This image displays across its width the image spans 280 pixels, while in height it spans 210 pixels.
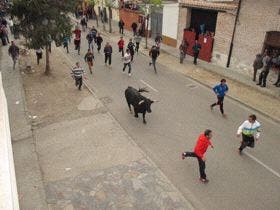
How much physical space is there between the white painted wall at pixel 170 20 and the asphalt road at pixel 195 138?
7457 mm

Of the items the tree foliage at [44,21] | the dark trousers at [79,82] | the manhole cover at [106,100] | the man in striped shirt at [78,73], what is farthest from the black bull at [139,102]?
the tree foliage at [44,21]

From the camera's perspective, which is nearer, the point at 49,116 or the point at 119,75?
the point at 49,116

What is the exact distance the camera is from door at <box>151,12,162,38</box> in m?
26.5

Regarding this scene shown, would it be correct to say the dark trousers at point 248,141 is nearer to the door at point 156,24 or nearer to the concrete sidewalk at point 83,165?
the concrete sidewalk at point 83,165

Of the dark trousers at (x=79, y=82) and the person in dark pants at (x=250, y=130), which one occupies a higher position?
the person in dark pants at (x=250, y=130)

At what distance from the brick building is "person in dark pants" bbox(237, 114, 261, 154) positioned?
886 cm

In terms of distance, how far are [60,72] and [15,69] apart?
2.78 m

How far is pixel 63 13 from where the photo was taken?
1714 cm

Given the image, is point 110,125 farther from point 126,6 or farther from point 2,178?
point 126,6

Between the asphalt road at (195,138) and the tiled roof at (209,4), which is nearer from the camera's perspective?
the asphalt road at (195,138)

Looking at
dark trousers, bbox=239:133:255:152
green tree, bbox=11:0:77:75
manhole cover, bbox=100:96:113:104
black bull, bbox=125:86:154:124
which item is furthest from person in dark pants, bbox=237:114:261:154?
green tree, bbox=11:0:77:75

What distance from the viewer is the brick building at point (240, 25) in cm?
1697

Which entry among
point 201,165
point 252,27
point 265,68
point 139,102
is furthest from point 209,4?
point 201,165

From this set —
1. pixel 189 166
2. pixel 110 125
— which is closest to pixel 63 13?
pixel 110 125
